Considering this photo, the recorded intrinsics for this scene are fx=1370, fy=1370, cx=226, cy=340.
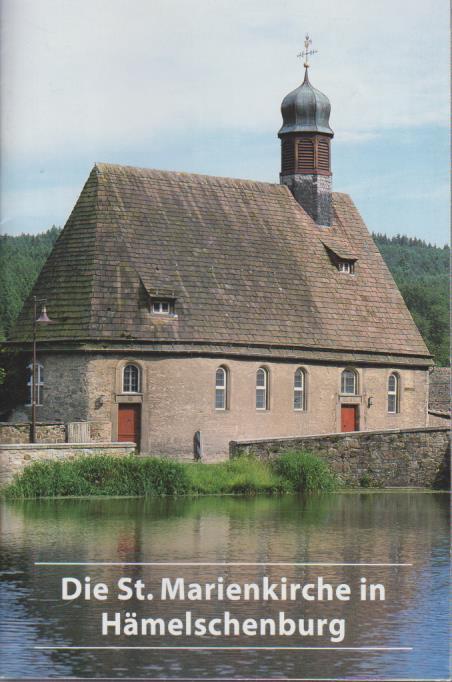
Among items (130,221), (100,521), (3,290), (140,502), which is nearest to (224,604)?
(100,521)

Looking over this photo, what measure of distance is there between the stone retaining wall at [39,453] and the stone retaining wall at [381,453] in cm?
496

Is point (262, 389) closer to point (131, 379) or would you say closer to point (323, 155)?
point (131, 379)

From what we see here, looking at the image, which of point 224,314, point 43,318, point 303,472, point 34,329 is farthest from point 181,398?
point 303,472

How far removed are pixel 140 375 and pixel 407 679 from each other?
87.2 feet

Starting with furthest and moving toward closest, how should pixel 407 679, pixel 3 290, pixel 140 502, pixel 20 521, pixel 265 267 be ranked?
pixel 3 290 < pixel 265 267 < pixel 140 502 < pixel 20 521 < pixel 407 679

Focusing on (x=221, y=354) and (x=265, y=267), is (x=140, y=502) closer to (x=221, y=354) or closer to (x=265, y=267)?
(x=221, y=354)

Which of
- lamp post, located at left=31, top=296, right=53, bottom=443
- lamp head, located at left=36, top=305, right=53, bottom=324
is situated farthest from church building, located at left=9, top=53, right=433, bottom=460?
lamp post, located at left=31, top=296, right=53, bottom=443

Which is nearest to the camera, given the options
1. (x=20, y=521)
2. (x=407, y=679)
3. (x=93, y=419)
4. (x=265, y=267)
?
(x=407, y=679)

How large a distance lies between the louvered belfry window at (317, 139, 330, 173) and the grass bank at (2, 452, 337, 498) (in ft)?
50.9

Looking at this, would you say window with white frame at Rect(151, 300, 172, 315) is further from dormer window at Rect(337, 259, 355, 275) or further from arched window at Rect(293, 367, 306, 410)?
dormer window at Rect(337, 259, 355, 275)

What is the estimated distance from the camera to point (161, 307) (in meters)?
40.9

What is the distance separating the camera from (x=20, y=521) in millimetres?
26359

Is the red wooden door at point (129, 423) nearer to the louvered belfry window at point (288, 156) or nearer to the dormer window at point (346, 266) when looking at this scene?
the dormer window at point (346, 266)

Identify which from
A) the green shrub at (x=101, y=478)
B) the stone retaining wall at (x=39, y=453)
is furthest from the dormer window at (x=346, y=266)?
the stone retaining wall at (x=39, y=453)
